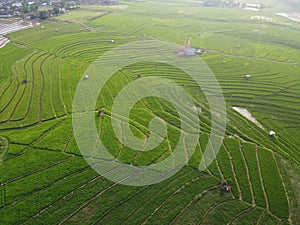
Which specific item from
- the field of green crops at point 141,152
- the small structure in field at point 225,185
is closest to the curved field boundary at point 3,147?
the field of green crops at point 141,152

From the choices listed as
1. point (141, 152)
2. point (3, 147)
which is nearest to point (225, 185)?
point (141, 152)

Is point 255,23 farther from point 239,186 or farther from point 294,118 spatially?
point 239,186

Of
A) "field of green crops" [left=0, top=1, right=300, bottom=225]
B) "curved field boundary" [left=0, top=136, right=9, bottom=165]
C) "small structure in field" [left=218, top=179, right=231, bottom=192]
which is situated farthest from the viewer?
"curved field boundary" [left=0, top=136, right=9, bottom=165]

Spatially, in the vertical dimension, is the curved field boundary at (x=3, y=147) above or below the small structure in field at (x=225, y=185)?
above

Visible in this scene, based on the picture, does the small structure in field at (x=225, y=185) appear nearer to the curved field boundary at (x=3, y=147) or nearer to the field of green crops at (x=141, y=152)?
the field of green crops at (x=141, y=152)

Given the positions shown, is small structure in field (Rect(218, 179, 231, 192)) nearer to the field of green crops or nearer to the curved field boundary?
the field of green crops

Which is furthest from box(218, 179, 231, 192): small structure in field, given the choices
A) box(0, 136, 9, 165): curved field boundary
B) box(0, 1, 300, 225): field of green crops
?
box(0, 136, 9, 165): curved field boundary

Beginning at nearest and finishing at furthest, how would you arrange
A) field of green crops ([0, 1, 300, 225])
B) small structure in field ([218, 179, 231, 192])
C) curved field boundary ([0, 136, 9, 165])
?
field of green crops ([0, 1, 300, 225])
small structure in field ([218, 179, 231, 192])
curved field boundary ([0, 136, 9, 165])

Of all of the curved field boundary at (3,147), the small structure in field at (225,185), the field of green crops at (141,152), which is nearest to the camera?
the field of green crops at (141,152)

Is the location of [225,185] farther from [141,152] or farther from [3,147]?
[3,147]
